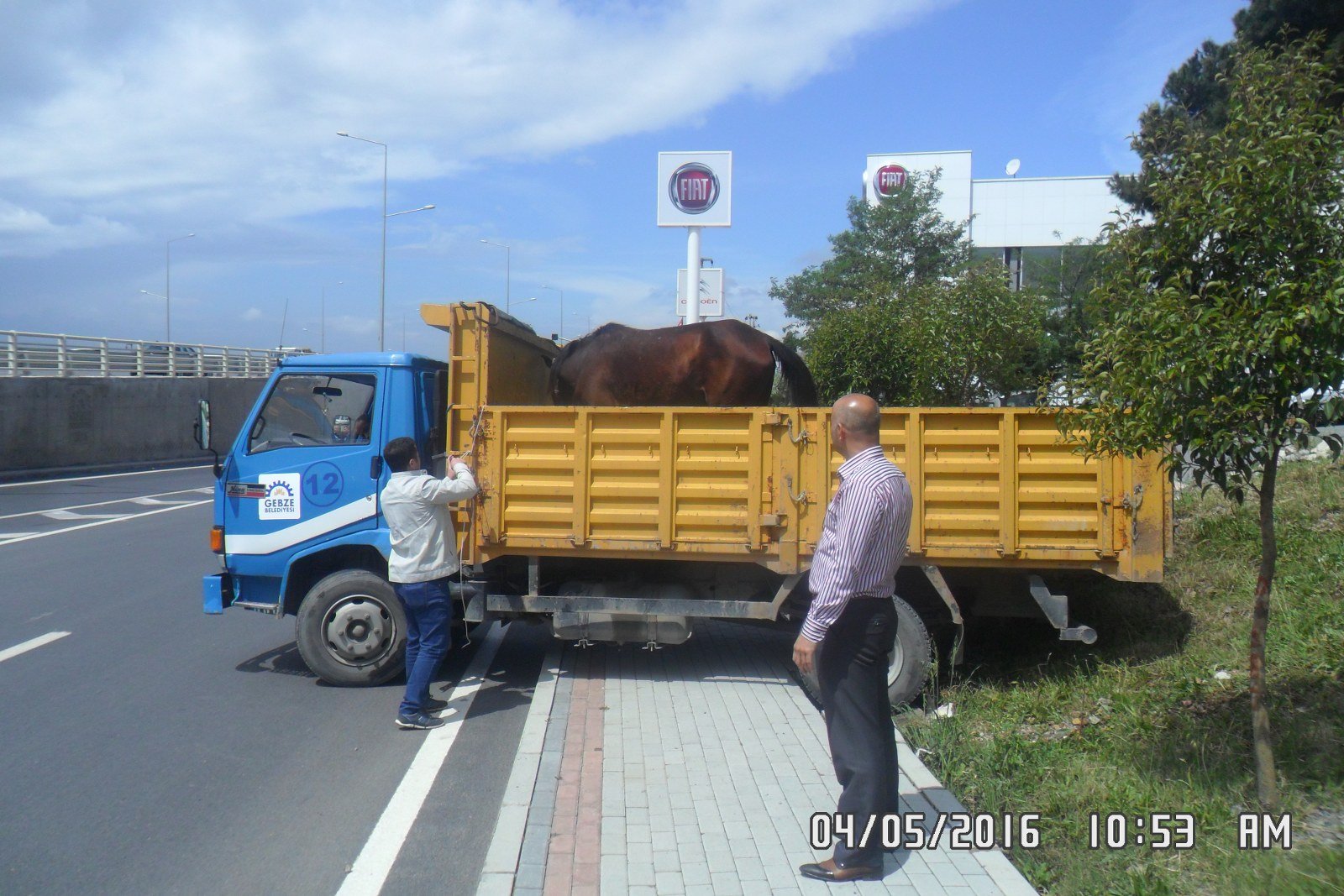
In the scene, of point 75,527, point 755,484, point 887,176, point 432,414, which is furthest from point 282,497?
point 887,176

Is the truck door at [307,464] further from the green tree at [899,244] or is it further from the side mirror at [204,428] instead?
the green tree at [899,244]

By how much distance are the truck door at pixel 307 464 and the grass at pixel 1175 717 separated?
4010 millimetres

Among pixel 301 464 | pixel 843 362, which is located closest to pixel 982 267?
pixel 843 362

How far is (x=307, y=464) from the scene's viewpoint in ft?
23.2

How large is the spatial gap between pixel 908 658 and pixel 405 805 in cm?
318

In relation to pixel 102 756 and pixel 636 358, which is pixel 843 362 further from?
pixel 102 756

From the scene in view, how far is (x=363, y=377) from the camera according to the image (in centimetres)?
712

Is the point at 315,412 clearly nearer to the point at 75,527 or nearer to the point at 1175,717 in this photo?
the point at 1175,717

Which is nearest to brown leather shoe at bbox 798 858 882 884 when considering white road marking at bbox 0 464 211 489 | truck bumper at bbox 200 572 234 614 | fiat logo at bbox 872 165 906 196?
truck bumper at bbox 200 572 234 614

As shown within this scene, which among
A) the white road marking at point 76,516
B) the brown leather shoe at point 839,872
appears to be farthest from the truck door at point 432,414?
the white road marking at point 76,516

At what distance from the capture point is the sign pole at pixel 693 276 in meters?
19.8

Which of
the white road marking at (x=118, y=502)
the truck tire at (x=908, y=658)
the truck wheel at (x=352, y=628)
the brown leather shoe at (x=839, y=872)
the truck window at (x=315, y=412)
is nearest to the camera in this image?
the brown leather shoe at (x=839, y=872)

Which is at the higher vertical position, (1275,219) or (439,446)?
(1275,219)

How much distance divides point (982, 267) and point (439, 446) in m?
7.96
